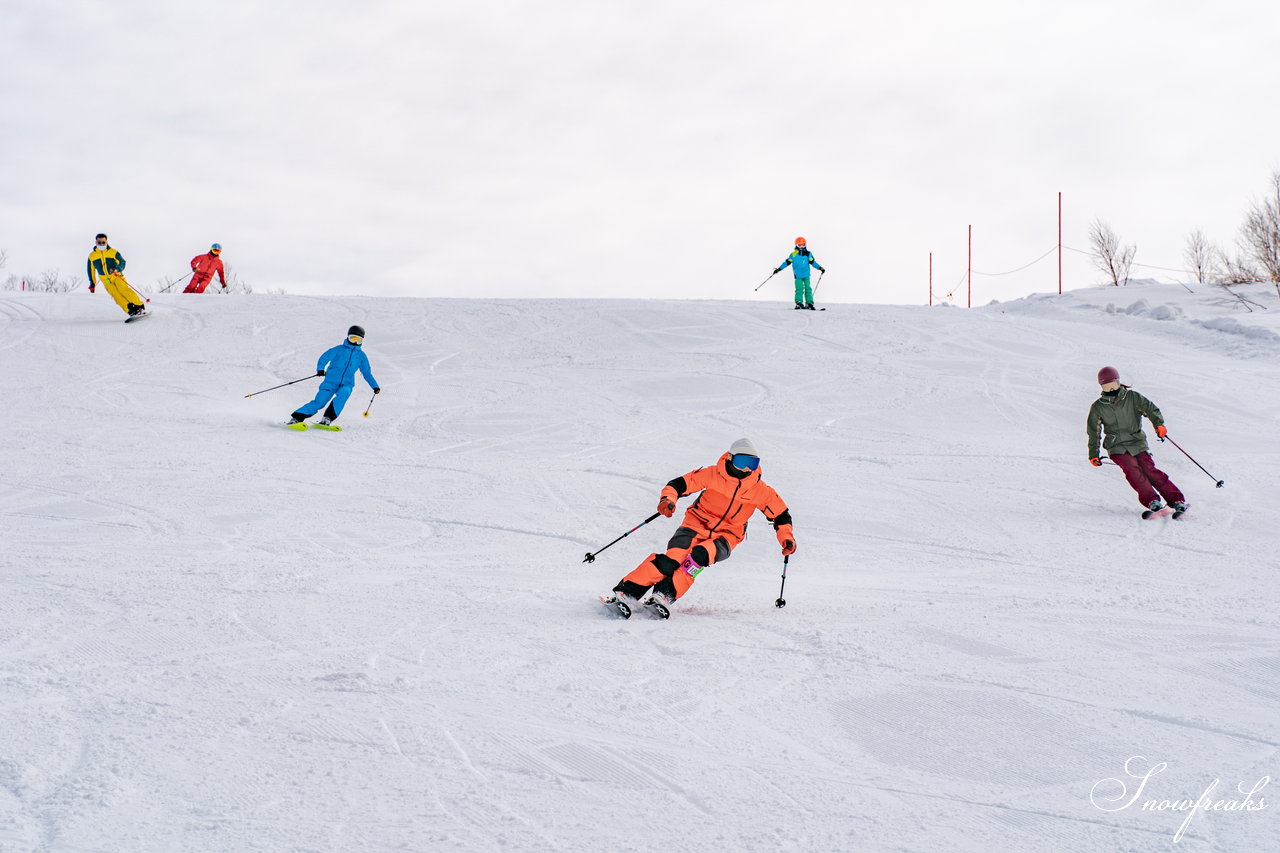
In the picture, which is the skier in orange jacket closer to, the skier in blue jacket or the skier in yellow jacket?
the skier in blue jacket

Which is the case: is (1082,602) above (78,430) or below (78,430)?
below

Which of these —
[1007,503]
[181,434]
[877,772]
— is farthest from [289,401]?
[877,772]

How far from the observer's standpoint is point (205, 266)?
2472 cm

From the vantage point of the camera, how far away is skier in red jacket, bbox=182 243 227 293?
24.5 metres

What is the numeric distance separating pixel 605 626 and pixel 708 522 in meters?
1.04

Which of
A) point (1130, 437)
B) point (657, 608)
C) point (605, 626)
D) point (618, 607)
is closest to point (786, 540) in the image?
point (657, 608)

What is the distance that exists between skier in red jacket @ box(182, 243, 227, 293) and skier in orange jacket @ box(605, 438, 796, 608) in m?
20.9

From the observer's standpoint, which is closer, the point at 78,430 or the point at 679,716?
the point at 679,716

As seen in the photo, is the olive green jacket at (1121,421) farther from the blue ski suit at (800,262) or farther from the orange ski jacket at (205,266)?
the orange ski jacket at (205,266)

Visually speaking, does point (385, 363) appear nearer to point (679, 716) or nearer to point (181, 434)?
point (181, 434)

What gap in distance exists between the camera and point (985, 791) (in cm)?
393

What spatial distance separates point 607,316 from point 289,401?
7493 mm

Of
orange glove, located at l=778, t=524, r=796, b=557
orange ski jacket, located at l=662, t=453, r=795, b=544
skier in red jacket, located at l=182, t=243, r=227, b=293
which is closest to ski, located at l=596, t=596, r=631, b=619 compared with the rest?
orange ski jacket, located at l=662, t=453, r=795, b=544

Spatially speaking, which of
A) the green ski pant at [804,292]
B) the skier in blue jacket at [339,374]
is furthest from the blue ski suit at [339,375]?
the green ski pant at [804,292]
